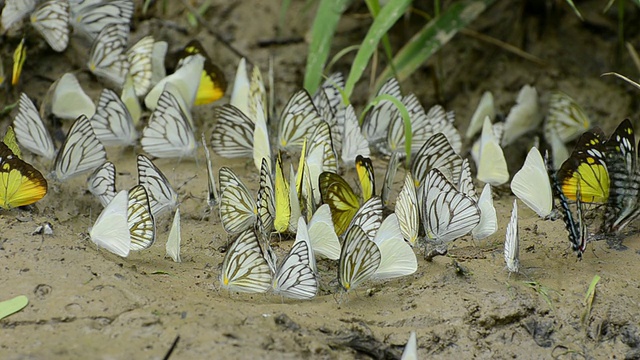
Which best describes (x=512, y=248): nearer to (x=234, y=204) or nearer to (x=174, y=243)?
(x=234, y=204)

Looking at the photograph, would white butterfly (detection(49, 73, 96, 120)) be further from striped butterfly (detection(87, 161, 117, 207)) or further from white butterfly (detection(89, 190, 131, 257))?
white butterfly (detection(89, 190, 131, 257))

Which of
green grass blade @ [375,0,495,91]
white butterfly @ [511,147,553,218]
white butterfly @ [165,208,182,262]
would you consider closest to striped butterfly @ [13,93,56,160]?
white butterfly @ [165,208,182,262]

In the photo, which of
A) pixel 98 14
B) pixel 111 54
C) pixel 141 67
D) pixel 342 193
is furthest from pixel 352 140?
pixel 98 14

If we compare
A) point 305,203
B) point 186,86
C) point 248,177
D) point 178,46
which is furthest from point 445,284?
point 178,46

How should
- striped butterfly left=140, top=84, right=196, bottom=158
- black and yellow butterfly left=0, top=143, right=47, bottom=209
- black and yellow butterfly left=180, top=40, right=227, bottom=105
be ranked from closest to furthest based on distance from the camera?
black and yellow butterfly left=0, top=143, right=47, bottom=209, striped butterfly left=140, top=84, right=196, bottom=158, black and yellow butterfly left=180, top=40, right=227, bottom=105

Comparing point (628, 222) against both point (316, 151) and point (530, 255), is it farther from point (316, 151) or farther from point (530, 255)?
point (316, 151)

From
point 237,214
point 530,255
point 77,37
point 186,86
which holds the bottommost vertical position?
point 530,255
